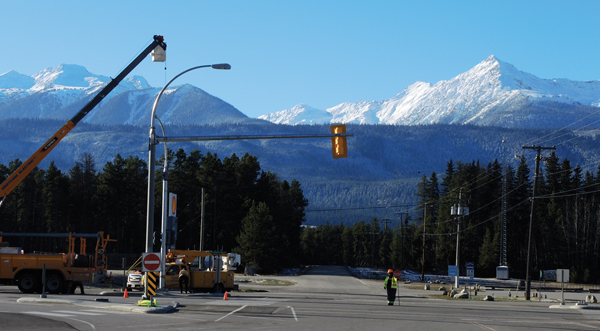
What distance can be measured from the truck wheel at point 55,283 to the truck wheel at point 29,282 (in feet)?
1.86

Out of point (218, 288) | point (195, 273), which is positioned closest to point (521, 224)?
point (218, 288)

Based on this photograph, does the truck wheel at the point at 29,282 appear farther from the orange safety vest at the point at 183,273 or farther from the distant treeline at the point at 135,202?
the distant treeline at the point at 135,202

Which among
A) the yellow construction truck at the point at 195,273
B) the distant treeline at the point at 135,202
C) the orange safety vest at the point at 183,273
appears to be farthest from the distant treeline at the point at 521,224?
the orange safety vest at the point at 183,273

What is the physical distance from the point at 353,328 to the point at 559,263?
8283 cm

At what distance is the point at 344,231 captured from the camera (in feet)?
620

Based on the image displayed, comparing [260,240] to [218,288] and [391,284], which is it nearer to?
[218,288]

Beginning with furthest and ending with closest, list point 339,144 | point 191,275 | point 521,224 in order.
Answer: point 521,224 < point 191,275 < point 339,144

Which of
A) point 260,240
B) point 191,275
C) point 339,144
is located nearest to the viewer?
point 339,144

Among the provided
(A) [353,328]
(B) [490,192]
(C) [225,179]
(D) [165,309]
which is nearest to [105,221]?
(C) [225,179]

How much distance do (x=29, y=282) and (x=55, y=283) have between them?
4.18 ft

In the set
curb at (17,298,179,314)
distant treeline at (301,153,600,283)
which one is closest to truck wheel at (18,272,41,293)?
curb at (17,298,179,314)

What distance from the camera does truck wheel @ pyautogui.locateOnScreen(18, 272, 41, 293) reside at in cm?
3067

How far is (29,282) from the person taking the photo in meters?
30.8

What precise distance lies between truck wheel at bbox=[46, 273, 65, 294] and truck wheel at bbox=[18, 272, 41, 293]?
22.3 inches
